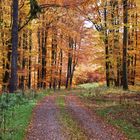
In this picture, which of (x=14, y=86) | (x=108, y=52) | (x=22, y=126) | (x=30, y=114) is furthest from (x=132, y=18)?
(x=22, y=126)

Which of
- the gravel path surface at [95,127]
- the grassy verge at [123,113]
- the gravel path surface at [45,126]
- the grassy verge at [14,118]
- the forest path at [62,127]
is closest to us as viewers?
the grassy verge at [14,118]

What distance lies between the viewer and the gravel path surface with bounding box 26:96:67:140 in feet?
41.7

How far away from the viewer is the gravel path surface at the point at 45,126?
41.7ft

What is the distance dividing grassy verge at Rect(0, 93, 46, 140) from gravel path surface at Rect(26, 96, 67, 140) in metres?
0.28

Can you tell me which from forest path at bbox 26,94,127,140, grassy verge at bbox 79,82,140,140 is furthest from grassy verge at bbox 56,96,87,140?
grassy verge at bbox 79,82,140,140

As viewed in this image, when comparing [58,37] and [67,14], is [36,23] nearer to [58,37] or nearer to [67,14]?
[67,14]

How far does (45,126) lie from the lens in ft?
47.5

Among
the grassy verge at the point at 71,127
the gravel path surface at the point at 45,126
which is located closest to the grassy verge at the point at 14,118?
the gravel path surface at the point at 45,126

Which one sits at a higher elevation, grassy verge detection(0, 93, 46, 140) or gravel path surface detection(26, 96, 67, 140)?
grassy verge detection(0, 93, 46, 140)

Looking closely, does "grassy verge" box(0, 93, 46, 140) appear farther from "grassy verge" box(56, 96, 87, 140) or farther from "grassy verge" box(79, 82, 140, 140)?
"grassy verge" box(79, 82, 140, 140)

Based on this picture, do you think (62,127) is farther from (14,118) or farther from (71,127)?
(14,118)

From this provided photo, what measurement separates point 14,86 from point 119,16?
17.3 m

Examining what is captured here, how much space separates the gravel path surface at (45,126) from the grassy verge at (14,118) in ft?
0.92

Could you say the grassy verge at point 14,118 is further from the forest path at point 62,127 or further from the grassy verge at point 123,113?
the grassy verge at point 123,113
